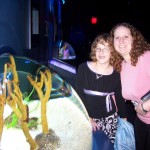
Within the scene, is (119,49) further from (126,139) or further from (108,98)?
(126,139)

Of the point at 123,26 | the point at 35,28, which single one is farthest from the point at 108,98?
the point at 35,28

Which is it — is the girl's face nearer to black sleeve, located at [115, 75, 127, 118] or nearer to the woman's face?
the woman's face

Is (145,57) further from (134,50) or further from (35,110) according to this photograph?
(35,110)

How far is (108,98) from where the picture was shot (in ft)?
6.43

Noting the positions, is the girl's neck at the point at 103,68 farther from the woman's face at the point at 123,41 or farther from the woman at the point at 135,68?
the woman's face at the point at 123,41

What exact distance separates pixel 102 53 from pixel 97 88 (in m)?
0.29

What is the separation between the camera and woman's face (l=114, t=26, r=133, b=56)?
6.23ft

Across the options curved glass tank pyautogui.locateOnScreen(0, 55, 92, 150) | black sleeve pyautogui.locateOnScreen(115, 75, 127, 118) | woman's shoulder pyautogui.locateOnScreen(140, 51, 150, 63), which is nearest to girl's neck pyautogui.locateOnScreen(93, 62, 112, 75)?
black sleeve pyautogui.locateOnScreen(115, 75, 127, 118)

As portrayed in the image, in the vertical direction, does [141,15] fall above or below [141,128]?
above

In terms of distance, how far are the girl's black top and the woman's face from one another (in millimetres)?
209

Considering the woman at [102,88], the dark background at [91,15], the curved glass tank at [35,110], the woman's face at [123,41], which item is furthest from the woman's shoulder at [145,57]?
the dark background at [91,15]

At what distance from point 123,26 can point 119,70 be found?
36 centimetres

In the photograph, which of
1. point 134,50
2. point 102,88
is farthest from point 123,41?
point 102,88

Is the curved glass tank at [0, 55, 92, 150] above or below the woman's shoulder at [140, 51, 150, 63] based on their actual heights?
below
